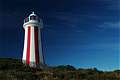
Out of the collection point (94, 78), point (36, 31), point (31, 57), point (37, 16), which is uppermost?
point (37, 16)

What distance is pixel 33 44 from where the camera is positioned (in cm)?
2394

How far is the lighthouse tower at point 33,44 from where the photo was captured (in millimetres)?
23859

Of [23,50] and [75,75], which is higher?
[23,50]

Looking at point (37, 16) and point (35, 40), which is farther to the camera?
point (37, 16)

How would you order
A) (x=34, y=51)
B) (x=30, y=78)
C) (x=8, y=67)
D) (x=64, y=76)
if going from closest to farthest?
(x=30, y=78), (x=64, y=76), (x=8, y=67), (x=34, y=51)

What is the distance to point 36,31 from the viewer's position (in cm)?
2448

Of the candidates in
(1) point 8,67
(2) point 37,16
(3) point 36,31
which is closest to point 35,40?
(3) point 36,31

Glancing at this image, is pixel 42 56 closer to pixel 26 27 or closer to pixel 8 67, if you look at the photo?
pixel 26 27

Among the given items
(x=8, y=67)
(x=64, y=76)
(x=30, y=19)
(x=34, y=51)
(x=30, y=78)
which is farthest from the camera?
(x=30, y=19)

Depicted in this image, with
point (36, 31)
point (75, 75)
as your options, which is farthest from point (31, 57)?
point (75, 75)

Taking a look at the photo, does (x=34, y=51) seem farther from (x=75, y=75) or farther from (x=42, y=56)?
(x=75, y=75)

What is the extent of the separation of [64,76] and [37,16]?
1182 centimetres

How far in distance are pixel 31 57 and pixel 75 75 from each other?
365 inches

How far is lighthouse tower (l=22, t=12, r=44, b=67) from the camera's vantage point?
23.9m
